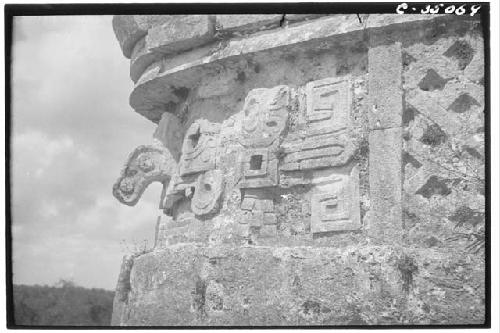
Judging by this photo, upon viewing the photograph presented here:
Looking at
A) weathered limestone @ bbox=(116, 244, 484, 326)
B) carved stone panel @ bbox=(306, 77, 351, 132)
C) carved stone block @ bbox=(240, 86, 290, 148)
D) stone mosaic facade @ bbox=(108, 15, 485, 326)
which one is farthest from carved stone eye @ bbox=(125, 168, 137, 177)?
carved stone panel @ bbox=(306, 77, 351, 132)

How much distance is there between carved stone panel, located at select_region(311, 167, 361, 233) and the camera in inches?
184

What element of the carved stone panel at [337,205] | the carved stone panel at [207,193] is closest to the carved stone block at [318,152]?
the carved stone panel at [337,205]

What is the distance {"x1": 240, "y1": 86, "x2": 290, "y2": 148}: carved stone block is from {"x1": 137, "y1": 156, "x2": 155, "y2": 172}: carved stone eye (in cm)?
118

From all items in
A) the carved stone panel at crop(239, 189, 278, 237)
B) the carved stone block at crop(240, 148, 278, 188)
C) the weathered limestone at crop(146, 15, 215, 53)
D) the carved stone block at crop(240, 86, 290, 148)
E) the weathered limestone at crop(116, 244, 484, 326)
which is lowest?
the weathered limestone at crop(116, 244, 484, 326)

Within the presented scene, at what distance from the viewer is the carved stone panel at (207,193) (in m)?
5.31

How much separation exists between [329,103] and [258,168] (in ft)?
2.47

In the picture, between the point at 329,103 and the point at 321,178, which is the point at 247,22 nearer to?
the point at 329,103

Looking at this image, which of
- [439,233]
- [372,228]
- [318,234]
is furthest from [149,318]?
[439,233]

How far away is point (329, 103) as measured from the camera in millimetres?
4992

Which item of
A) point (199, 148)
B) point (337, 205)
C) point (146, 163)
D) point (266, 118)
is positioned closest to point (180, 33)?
point (199, 148)

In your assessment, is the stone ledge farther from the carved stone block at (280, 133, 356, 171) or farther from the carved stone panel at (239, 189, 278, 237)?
the carved stone panel at (239, 189, 278, 237)

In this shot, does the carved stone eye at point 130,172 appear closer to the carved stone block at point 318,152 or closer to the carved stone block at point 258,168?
the carved stone block at point 258,168

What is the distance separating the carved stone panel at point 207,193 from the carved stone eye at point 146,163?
2.52 ft

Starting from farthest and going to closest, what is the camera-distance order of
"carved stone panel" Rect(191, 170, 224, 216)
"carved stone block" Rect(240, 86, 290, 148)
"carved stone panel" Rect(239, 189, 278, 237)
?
1. "carved stone panel" Rect(191, 170, 224, 216)
2. "carved stone block" Rect(240, 86, 290, 148)
3. "carved stone panel" Rect(239, 189, 278, 237)
